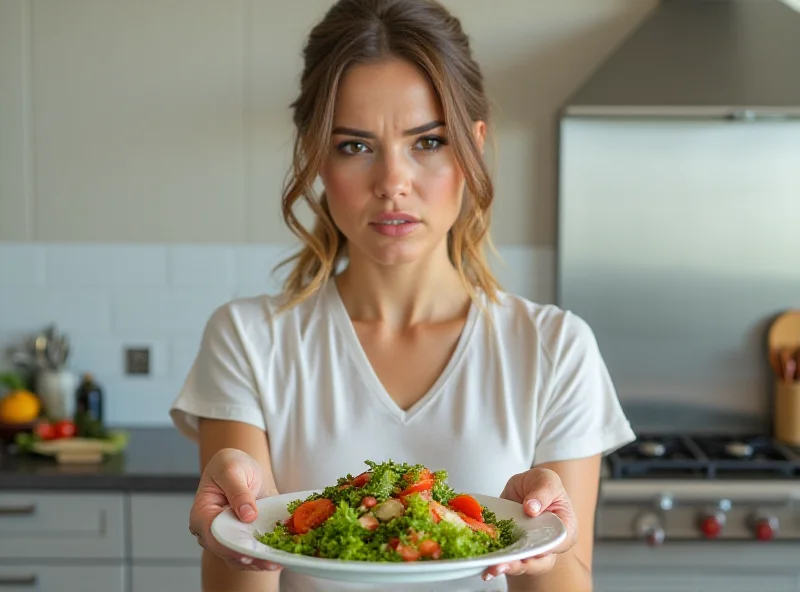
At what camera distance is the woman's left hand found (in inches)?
44.1

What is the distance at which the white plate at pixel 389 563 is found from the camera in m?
0.97

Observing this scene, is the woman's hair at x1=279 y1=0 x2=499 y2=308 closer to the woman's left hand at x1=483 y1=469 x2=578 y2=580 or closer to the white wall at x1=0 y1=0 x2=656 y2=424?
the woman's left hand at x1=483 y1=469 x2=578 y2=580

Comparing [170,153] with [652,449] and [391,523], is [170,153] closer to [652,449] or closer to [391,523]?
[652,449]

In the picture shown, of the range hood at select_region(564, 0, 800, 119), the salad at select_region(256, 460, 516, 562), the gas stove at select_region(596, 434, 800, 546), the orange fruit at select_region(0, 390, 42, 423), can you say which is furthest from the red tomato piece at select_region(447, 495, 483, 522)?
the orange fruit at select_region(0, 390, 42, 423)

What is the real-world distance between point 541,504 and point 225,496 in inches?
15.3

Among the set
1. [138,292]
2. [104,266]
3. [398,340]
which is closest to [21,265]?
[104,266]

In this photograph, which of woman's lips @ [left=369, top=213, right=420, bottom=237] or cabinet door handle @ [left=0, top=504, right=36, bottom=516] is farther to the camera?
cabinet door handle @ [left=0, top=504, right=36, bottom=516]

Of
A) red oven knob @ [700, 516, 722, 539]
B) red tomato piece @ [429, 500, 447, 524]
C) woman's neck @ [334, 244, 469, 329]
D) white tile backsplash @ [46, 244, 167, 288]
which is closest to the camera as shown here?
red tomato piece @ [429, 500, 447, 524]

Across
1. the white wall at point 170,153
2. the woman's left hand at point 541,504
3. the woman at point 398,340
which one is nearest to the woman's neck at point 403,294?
the woman at point 398,340

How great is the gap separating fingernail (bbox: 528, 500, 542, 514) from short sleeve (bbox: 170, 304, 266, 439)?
0.52 m

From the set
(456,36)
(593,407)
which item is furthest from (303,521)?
(456,36)

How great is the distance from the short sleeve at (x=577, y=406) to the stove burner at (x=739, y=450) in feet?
3.96

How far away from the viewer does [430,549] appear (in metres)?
1.06

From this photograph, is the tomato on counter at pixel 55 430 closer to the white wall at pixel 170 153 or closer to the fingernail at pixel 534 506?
the white wall at pixel 170 153
